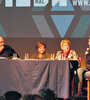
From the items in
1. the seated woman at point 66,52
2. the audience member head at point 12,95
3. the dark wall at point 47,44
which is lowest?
the audience member head at point 12,95

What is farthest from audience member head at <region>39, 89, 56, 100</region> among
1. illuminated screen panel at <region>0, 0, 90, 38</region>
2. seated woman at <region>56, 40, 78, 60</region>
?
illuminated screen panel at <region>0, 0, 90, 38</region>

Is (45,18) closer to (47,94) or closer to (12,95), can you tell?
(47,94)

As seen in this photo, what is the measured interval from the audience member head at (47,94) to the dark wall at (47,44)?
6.79ft

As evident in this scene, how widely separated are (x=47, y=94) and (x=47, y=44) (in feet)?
→ 7.21

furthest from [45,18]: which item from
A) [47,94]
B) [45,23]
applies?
[47,94]

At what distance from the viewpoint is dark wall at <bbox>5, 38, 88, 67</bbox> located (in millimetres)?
7129

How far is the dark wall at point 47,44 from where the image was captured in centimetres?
713

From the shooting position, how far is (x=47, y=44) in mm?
7258

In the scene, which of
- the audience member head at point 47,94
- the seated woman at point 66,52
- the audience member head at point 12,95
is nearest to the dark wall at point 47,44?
the seated woman at point 66,52

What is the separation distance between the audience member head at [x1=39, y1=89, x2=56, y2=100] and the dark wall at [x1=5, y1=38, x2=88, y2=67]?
6.79 ft

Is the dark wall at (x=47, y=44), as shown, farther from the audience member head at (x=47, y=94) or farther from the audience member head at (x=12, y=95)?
the audience member head at (x=12, y=95)

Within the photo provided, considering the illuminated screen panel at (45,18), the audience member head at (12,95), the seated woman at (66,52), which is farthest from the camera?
the illuminated screen panel at (45,18)

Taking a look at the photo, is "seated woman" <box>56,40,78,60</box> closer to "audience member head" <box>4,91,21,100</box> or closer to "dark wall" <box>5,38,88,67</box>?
"dark wall" <box>5,38,88,67</box>

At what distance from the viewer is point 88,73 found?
553cm
